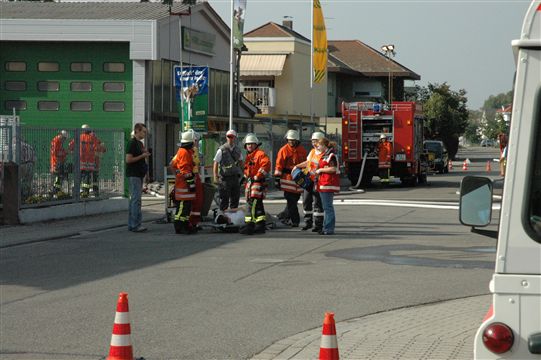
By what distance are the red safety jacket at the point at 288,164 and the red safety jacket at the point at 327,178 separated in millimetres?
1342

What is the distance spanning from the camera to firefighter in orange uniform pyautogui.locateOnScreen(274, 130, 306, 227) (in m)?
19.8

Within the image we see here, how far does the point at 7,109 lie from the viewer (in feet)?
125

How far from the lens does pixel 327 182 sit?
1823 cm

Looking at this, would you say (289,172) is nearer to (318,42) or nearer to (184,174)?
(184,174)

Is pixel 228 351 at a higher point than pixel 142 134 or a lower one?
lower

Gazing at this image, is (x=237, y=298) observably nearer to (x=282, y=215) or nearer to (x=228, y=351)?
(x=228, y=351)

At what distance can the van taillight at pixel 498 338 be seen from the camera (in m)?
4.50

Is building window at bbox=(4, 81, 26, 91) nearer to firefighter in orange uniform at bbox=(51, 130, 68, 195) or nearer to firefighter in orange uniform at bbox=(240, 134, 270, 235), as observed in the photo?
firefighter in orange uniform at bbox=(51, 130, 68, 195)

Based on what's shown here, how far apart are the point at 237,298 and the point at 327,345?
216 inches

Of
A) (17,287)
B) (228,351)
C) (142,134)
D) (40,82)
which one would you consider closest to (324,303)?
(228,351)

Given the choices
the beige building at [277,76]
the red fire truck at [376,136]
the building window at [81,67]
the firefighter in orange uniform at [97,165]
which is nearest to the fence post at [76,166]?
the firefighter in orange uniform at [97,165]

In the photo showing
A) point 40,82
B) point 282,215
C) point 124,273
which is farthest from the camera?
point 40,82

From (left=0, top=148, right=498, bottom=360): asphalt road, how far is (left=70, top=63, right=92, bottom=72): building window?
61.7ft

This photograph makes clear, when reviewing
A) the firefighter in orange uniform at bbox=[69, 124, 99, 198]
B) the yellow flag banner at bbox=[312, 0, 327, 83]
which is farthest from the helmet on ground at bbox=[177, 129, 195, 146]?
the yellow flag banner at bbox=[312, 0, 327, 83]
